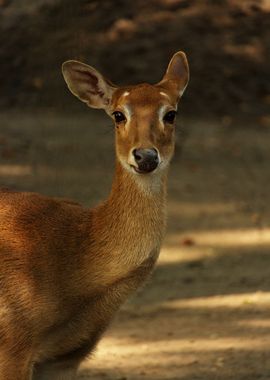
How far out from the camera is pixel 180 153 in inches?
544

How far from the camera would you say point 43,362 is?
7.10 metres

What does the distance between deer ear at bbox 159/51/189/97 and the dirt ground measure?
0.96 m

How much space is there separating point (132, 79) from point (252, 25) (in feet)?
6.95

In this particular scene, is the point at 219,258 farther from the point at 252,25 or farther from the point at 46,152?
the point at 252,25

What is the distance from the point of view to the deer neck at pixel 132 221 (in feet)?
22.6

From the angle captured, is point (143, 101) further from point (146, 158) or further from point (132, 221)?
point (132, 221)

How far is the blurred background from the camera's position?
909 centimetres

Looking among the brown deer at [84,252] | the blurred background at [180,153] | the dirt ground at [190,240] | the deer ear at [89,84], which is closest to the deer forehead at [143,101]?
the brown deer at [84,252]

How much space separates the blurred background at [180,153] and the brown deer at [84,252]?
152cm

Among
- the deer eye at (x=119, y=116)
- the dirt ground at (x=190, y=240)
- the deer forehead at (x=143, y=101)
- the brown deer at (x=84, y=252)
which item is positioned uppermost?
the deer forehead at (x=143, y=101)

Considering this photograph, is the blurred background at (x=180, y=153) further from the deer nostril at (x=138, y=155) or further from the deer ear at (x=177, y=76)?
the deer nostril at (x=138, y=155)

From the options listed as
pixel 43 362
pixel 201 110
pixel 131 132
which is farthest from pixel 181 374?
pixel 201 110

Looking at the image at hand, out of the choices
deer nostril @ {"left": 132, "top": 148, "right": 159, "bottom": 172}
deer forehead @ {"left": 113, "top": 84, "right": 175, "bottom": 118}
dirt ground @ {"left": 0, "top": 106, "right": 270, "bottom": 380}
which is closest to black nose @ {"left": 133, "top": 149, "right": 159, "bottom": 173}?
deer nostril @ {"left": 132, "top": 148, "right": 159, "bottom": 172}

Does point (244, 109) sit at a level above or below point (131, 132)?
below
